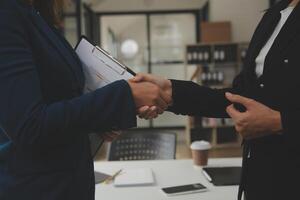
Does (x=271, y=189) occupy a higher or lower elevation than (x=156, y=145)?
higher

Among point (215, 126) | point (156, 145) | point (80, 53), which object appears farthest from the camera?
point (215, 126)

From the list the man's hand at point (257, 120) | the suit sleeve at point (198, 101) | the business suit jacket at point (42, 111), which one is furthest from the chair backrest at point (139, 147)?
the business suit jacket at point (42, 111)

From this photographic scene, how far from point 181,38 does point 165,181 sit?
6775 millimetres

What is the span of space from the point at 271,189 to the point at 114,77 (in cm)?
64

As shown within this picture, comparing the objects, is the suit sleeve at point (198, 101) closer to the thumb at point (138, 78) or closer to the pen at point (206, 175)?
the thumb at point (138, 78)

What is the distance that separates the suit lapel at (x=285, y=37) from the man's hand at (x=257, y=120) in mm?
152

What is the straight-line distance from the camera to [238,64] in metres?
6.21

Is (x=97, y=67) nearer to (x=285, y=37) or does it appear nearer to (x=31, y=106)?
(x=31, y=106)

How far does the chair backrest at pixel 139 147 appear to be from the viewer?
241 cm

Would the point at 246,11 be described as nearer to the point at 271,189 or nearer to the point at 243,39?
the point at 243,39

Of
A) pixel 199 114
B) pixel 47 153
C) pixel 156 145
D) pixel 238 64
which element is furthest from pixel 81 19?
pixel 47 153

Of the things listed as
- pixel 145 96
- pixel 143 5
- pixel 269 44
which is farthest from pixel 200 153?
pixel 143 5

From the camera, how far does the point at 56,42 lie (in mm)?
940

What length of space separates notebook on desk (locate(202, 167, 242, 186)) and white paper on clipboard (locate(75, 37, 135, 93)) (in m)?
0.82
